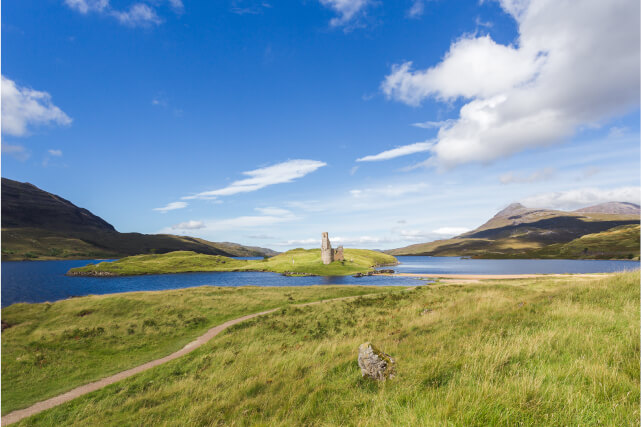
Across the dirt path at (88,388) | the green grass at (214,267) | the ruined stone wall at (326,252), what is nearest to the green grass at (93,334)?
the dirt path at (88,388)

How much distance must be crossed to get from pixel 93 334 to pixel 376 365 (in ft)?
95.8

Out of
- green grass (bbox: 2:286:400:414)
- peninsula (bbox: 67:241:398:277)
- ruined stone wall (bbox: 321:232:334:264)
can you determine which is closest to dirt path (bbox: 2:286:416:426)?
green grass (bbox: 2:286:400:414)

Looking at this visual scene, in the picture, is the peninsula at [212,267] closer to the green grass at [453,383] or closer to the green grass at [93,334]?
the green grass at [93,334]

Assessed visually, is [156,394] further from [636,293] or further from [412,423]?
[636,293]

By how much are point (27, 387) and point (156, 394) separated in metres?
11.0

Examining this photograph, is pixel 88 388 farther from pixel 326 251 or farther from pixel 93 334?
pixel 326 251

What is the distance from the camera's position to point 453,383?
6043 mm

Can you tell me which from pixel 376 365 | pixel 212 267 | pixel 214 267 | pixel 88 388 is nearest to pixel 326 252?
pixel 214 267

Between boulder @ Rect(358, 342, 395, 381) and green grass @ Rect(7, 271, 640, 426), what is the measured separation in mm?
320

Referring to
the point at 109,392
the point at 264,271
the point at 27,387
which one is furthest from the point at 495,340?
the point at 264,271

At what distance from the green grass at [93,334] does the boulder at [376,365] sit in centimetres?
1862

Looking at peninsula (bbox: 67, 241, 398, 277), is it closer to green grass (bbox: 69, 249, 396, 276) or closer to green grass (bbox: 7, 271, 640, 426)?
green grass (bbox: 69, 249, 396, 276)

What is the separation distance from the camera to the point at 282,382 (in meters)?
9.48

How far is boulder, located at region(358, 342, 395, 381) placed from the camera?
315 inches
